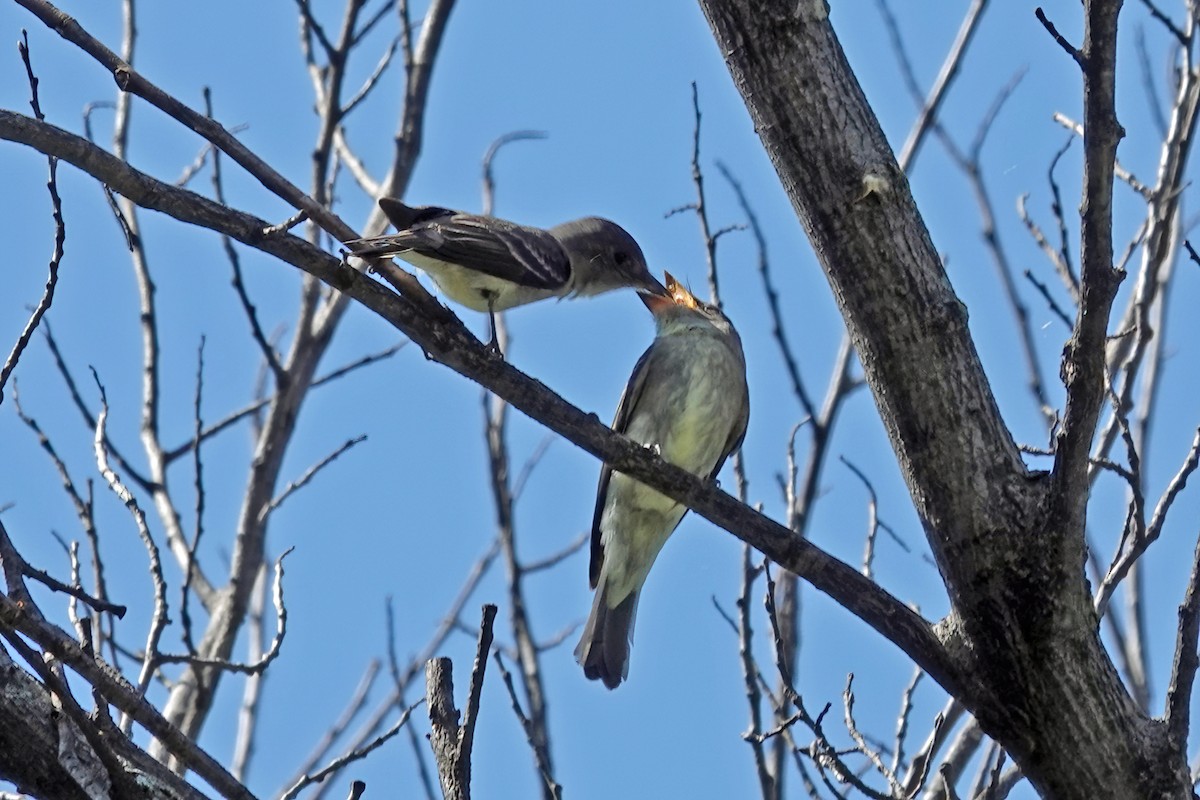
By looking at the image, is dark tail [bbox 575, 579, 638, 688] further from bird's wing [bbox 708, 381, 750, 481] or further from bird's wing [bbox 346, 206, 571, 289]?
bird's wing [bbox 346, 206, 571, 289]

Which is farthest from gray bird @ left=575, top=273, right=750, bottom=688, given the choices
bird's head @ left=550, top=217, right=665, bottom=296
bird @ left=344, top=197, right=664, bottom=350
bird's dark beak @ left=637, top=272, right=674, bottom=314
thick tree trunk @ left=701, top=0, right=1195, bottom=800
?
thick tree trunk @ left=701, top=0, right=1195, bottom=800

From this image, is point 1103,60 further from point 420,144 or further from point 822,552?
point 420,144

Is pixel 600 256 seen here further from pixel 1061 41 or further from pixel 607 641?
pixel 1061 41

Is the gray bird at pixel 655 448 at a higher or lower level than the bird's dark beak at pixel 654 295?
lower

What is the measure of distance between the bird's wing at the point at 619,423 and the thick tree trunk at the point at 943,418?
3249 mm

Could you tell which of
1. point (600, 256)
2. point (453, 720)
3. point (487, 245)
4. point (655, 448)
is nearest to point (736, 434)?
point (655, 448)

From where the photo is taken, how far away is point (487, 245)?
5.20m

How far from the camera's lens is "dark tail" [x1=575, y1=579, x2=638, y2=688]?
632cm

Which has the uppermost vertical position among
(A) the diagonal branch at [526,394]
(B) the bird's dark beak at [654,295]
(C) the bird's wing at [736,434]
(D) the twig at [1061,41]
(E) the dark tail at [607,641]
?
(B) the bird's dark beak at [654,295]

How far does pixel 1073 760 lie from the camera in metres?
3.14

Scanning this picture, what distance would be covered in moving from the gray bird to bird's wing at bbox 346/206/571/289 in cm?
123

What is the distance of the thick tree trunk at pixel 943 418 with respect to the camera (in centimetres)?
319

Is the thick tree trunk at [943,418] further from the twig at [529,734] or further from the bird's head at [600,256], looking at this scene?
the bird's head at [600,256]

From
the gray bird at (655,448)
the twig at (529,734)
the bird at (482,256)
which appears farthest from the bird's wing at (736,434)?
the twig at (529,734)
